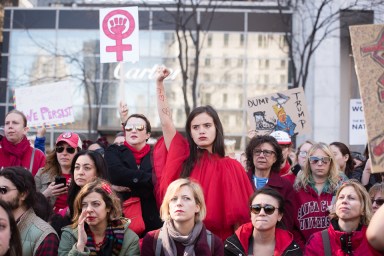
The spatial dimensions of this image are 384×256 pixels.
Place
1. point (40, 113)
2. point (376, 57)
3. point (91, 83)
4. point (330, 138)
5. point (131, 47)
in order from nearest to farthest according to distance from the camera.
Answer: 1. point (376, 57)
2. point (131, 47)
3. point (40, 113)
4. point (330, 138)
5. point (91, 83)

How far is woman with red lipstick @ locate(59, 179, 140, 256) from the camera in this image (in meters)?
5.01

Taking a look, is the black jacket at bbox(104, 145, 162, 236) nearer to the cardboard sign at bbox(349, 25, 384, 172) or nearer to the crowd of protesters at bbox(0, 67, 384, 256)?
the crowd of protesters at bbox(0, 67, 384, 256)

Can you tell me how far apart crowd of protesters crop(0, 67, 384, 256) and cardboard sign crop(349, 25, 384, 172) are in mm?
2221

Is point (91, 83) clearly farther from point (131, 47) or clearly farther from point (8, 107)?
point (131, 47)

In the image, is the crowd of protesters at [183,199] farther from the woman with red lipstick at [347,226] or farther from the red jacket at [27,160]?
the red jacket at [27,160]

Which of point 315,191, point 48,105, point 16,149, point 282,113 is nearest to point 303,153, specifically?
point 282,113

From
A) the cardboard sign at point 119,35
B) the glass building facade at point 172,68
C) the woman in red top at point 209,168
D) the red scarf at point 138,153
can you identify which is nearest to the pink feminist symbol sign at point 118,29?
the cardboard sign at point 119,35

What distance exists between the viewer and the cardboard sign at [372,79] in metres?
2.98

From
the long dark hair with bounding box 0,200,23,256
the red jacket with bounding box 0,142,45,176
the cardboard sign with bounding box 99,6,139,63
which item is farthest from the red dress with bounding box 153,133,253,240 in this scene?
the cardboard sign with bounding box 99,6,139,63

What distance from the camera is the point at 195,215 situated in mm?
5105

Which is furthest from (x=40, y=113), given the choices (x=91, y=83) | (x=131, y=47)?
(x=91, y=83)

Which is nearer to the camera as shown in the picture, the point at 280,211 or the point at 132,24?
the point at 280,211

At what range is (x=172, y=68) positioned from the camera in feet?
78.5

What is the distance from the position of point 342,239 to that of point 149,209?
1894mm
